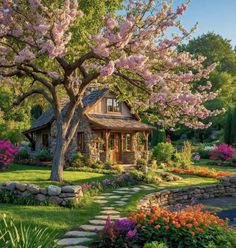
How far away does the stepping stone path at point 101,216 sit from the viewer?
728 cm

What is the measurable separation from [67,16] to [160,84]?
384 centimetres

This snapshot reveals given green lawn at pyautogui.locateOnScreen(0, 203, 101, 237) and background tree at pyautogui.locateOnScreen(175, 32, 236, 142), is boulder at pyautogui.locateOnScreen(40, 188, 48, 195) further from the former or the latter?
background tree at pyautogui.locateOnScreen(175, 32, 236, 142)

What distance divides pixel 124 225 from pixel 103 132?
1921cm

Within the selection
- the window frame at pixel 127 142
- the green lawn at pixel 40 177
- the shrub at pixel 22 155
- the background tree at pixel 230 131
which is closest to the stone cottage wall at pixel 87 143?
the window frame at pixel 127 142

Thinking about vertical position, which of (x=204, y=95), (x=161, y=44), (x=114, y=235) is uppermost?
(x=161, y=44)

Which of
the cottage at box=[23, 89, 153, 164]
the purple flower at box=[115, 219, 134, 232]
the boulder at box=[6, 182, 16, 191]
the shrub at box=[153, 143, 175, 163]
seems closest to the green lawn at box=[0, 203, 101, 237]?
the boulder at box=[6, 182, 16, 191]

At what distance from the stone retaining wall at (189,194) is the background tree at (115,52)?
2.73 meters

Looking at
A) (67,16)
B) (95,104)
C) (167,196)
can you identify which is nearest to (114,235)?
(67,16)

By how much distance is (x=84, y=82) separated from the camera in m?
14.3

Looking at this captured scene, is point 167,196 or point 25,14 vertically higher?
point 25,14

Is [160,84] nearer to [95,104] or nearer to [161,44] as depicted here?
[161,44]

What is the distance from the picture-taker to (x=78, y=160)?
23797mm

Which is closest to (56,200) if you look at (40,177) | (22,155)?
(40,177)

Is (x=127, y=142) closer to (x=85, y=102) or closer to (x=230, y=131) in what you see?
(x=85, y=102)
